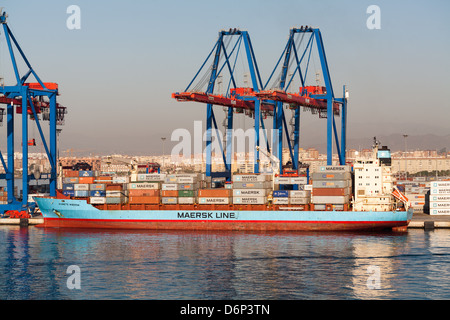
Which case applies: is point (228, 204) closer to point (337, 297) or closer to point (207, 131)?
point (207, 131)

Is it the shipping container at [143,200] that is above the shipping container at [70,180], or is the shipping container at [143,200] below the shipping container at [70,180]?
below

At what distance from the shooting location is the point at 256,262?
4006 centimetres

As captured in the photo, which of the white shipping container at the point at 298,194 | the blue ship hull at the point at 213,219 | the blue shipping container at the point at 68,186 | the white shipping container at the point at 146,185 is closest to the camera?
the blue ship hull at the point at 213,219

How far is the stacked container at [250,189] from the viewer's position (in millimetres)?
57000

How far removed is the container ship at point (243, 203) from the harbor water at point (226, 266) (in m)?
2.21

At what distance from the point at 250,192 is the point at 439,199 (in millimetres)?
21705

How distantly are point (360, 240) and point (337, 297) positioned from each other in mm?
19824

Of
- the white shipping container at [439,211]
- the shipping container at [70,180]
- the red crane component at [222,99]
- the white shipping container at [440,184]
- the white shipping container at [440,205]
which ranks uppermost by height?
the red crane component at [222,99]

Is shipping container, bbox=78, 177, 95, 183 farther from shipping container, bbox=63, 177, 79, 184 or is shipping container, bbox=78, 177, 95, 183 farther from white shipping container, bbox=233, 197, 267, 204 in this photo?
white shipping container, bbox=233, 197, 267, 204

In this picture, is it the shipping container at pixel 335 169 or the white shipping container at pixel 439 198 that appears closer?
the shipping container at pixel 335 169

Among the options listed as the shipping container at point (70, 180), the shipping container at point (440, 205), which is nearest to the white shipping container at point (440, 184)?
the shipping container at point (440, 205)

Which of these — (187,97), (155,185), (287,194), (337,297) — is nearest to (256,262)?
(337,297)

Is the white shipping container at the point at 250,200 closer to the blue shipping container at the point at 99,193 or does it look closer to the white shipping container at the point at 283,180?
the white shipping container at the point at 283,180

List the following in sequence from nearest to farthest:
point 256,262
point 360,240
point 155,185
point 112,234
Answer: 1. point 256,262
2. point 360,240
3. point 112,234
4. point 155,185
